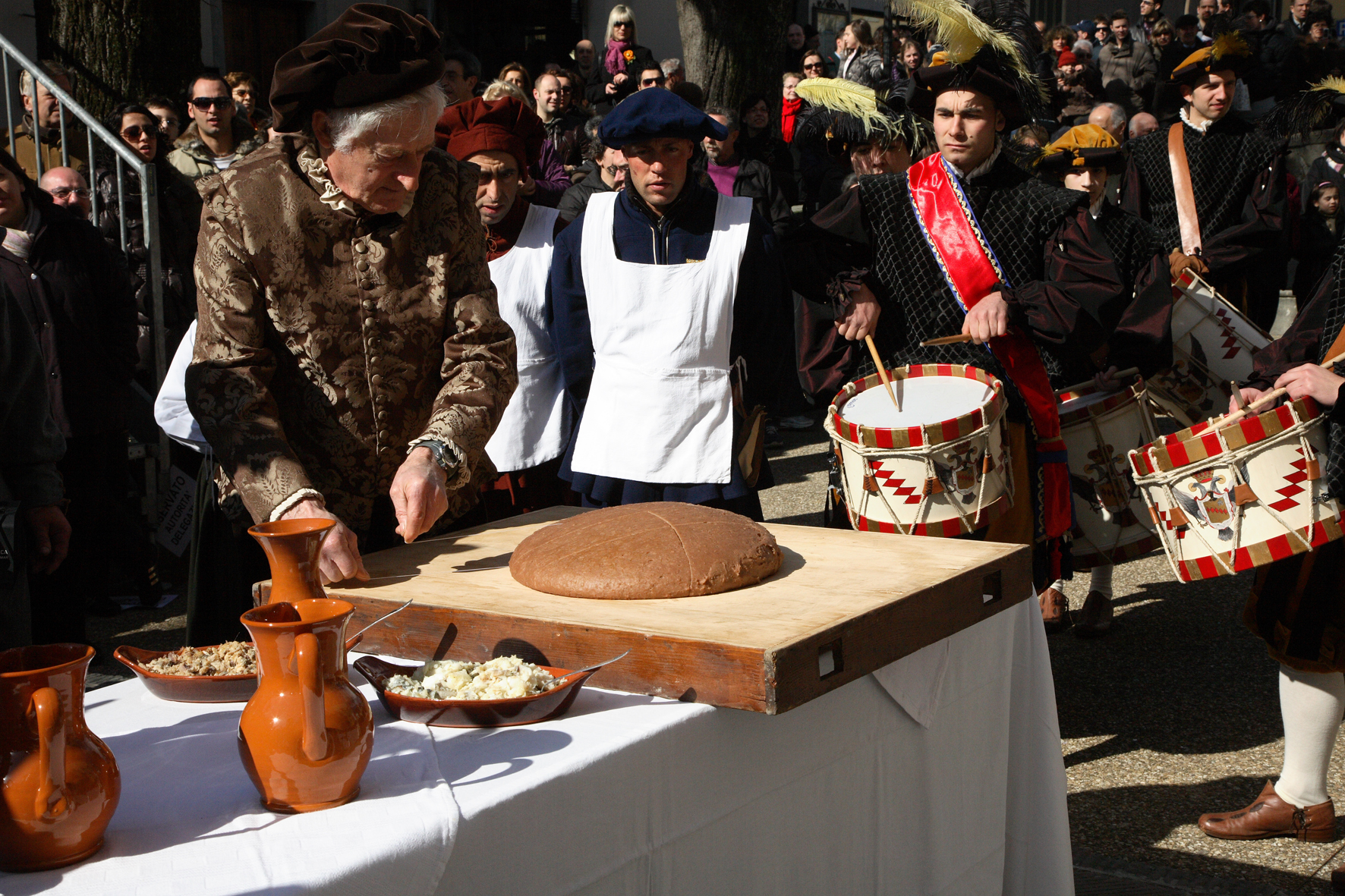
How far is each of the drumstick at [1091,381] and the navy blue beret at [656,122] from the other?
5.00 feet

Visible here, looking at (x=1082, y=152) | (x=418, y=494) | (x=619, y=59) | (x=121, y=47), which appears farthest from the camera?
(x=619, y=59)

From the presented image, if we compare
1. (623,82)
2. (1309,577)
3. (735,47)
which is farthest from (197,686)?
(735,47)

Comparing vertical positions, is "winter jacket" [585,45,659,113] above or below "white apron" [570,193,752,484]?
above

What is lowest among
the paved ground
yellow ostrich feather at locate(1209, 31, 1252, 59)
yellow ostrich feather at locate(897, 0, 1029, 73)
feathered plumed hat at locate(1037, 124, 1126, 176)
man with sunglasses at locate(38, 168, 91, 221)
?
the paved ground

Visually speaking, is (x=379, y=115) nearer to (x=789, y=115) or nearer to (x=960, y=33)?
(x=960, y=33)

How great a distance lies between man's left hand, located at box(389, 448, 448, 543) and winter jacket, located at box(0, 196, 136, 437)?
3.50 meters

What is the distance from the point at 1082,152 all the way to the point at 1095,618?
2154mm

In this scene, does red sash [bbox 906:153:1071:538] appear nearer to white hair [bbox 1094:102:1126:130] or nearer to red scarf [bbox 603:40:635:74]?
white hair [bbox 1094:102:1126:130]

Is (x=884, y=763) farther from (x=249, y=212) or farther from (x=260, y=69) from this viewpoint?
(x=260, y=69)

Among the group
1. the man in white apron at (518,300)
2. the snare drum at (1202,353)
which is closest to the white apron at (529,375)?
the man in white apron at (518,300)

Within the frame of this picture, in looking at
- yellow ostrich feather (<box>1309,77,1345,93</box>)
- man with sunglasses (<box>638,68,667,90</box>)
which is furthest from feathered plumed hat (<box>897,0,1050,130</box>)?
man with sunglasses (<box>638,68,667,90</box>)

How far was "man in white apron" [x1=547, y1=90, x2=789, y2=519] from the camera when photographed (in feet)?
12.0

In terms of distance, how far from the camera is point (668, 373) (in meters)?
3.67

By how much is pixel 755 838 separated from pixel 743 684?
0.29 m
